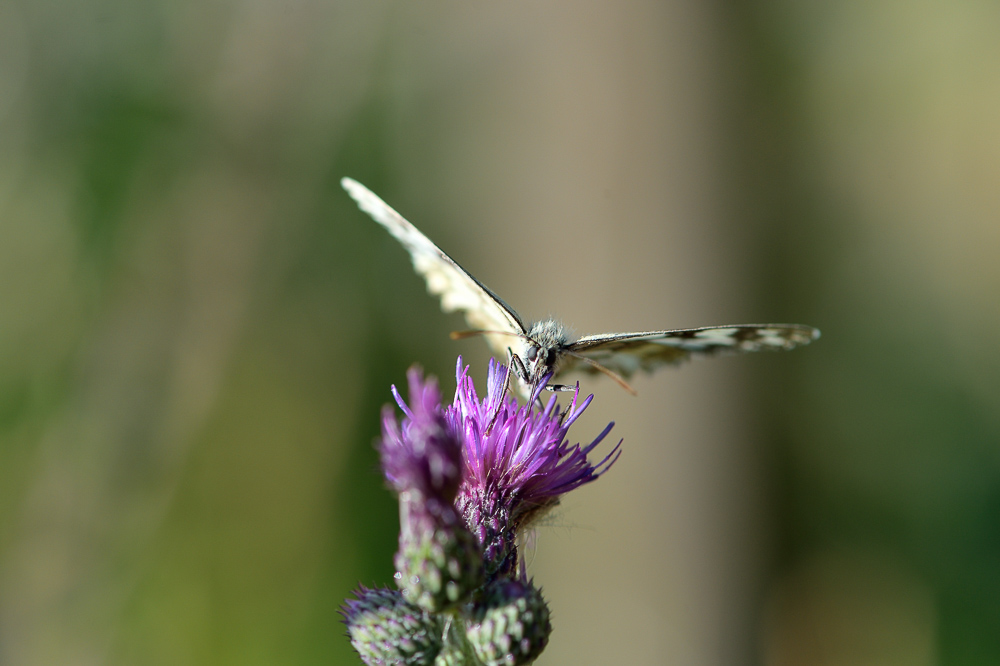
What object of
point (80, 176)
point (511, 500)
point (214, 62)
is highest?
point (214, 62)

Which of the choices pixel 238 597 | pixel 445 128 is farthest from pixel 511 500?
pixel 445 128

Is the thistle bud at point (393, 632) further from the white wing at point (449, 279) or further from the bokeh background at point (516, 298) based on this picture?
the bokeh background at point (516, 298)

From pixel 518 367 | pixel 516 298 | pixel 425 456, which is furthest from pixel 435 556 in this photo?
pixel 516 298

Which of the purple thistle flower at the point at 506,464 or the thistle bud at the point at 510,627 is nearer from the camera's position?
the thistle bud at the point at 510,627

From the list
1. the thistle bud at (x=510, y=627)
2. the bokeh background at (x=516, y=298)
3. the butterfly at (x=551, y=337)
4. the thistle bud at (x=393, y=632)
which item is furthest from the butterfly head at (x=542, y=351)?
the bokeh background at (x=516, y=298)

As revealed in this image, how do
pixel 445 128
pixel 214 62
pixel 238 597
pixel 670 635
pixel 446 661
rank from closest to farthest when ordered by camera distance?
pixel 446 661
pixel 238 597
pixel 670 635
pixel 214 62
pixel 445 128

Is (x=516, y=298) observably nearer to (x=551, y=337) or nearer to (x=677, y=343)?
(x=677, y=343)

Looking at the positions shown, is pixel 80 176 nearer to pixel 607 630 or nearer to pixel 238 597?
pixel 238 597
